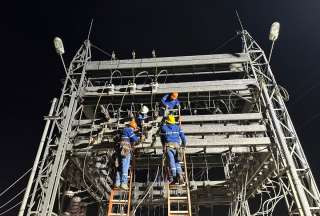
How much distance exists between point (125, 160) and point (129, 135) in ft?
2.66

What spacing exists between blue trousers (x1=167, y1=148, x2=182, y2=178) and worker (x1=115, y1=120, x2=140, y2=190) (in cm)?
121

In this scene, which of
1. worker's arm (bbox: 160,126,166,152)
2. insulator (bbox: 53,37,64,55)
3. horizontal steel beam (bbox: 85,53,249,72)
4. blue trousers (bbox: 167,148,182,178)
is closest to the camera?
blue trousers (bbox: 167,148,182,178)

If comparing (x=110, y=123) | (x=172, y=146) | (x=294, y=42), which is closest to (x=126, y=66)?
(x=110, y=123)

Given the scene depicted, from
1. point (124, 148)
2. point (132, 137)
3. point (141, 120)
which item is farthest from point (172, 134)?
point (141, 120)

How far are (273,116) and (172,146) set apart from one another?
3.43 m

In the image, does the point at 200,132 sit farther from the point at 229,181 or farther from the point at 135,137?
the point at 229,181

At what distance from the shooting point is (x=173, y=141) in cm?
804

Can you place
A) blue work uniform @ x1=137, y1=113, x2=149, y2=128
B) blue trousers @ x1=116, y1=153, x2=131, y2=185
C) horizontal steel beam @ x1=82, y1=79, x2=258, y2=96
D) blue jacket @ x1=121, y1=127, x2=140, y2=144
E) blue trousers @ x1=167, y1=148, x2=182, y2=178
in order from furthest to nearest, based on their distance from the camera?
horizontal steel beam @ x1=82, y1=79, x2=258, y2=96 → blue work uniform @ x1=137, y1=113, x2=149, y2=128 → blue jacket @ x1=121, y1=127, x2=140, y2=144 → blue trousers @ x1=116, y1=153, x2=131, y2=185 → blue trousers @ x1=167, y1=148, x2=182, y2=178

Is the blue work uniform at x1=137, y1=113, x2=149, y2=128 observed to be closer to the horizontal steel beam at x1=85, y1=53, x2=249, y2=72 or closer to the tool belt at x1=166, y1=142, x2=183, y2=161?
the tool belt at x1=166, y1=142, x2=183, y2=161

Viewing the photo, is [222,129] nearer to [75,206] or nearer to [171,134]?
[171,134]

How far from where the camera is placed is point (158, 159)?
40.2 feet

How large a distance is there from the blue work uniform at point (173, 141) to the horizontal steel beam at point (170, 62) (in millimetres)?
3270

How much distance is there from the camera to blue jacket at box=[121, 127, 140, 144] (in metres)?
8.41

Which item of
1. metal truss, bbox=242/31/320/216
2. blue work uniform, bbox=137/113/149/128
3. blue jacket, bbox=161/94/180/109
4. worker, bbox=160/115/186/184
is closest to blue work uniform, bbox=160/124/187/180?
worker, bbox=160/115/186/184
